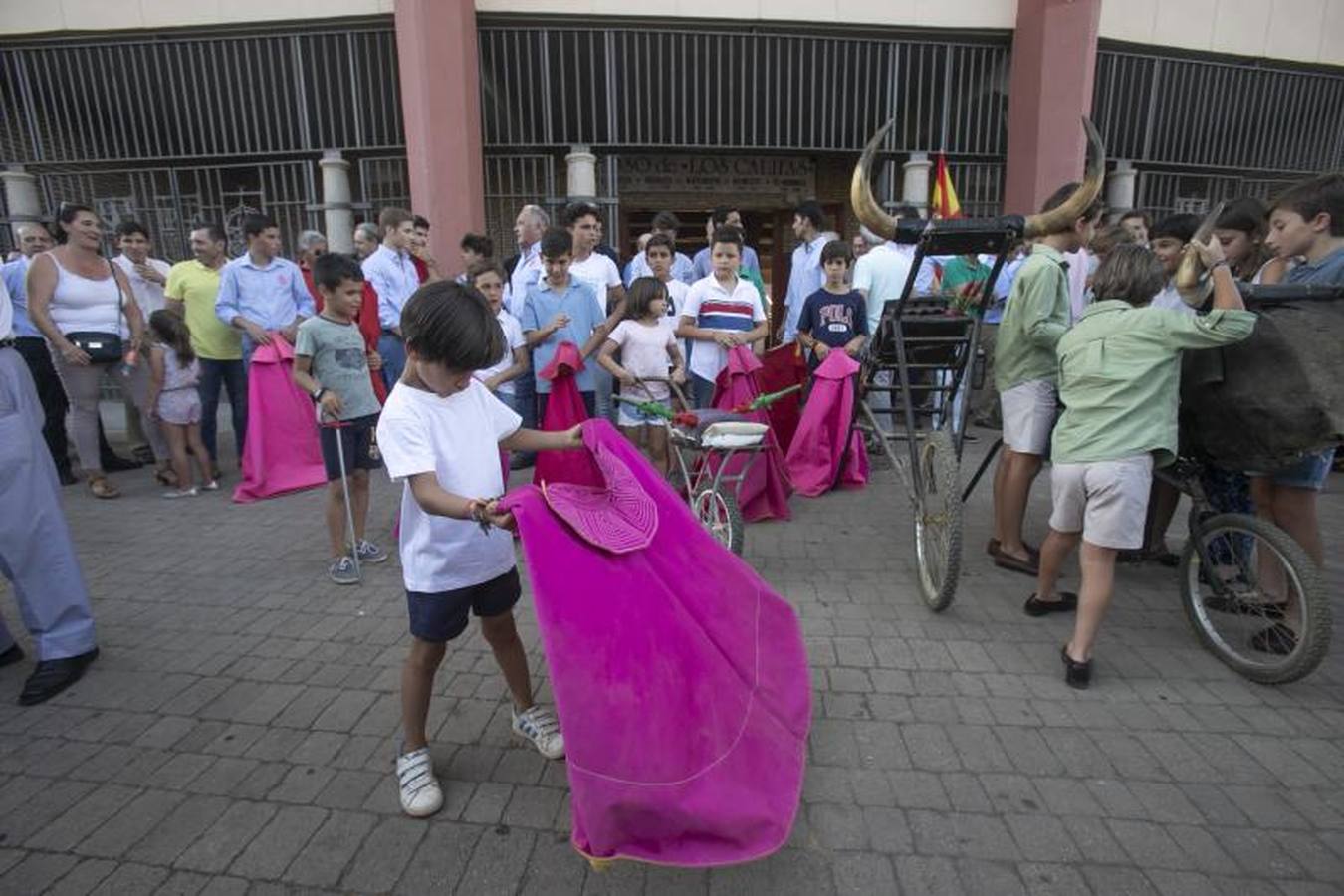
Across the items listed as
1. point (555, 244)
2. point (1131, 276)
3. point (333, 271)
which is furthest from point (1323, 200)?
point (333, 271)

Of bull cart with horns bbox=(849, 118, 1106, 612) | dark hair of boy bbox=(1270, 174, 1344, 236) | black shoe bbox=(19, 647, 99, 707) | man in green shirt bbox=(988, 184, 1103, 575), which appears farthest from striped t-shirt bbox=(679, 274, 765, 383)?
black shoe bbox=(19, 647, 99, 707)

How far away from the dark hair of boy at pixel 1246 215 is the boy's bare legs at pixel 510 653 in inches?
164

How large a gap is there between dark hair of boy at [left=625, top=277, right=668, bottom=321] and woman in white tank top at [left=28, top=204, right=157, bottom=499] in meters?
3.96

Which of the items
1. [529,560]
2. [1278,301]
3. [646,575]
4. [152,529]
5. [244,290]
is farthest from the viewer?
[244,290]

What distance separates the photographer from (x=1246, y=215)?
4.05m

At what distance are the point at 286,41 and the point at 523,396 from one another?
24.2ft

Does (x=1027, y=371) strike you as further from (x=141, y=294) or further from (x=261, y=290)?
(x=141, y=294)

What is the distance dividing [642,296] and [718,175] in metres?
7.65

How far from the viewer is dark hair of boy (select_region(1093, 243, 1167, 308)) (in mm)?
3285

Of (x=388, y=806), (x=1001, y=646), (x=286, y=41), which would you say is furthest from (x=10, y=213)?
(x=1001, y=646)

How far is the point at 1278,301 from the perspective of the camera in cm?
320

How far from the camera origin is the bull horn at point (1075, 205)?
3.67 m

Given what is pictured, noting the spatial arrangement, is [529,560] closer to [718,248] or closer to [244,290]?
[718,248]

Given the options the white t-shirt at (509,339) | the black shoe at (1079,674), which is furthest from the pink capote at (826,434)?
the black shoe at (1079,674)
